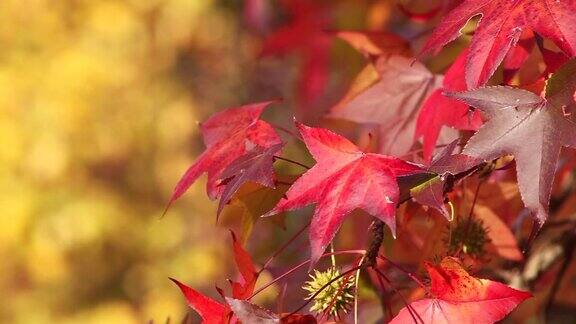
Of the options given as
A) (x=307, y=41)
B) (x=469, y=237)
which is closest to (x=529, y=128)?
(x=469, y=237)

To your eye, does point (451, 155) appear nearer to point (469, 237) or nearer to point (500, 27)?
point (500, 27)

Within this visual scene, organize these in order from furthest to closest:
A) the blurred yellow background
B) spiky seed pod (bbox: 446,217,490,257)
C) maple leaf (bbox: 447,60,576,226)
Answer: the blurred yellow background
spiky seed pod (bbox: 446,217,490,257)
maple leaf (bbox: 447,60,576,226)

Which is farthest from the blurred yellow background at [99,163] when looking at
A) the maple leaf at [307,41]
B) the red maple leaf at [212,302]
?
the red maple leaf at [212,302]

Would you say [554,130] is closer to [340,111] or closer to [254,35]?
[340,111]

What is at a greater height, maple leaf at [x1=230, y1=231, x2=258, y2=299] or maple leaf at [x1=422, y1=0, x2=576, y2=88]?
maple leaf at [x1=422, y1=0, x2=576, y2=88]

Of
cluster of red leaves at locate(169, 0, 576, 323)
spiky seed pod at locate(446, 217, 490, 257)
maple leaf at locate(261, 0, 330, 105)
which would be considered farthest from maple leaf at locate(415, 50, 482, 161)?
maple leaf at locate(261, 0, 330, 105)

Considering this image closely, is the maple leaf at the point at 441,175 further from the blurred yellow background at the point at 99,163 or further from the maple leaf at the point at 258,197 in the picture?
the blurred yellow background at the point at 99,163

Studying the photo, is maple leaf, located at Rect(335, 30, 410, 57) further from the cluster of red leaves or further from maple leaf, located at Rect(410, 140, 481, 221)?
maple leaf, located at Rect(410, 140, 481, 221)

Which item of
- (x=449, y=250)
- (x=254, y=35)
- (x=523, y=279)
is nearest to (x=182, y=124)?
(x=254, y=35)
